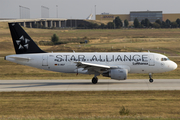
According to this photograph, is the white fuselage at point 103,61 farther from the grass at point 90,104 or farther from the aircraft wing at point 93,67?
Answer: the grass at point 90,104

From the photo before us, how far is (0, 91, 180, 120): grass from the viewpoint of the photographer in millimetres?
18172

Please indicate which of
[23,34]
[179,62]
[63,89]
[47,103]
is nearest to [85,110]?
[47,103]

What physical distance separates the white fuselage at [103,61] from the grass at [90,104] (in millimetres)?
6046

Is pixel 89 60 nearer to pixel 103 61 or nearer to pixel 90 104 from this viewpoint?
pixel 103 61

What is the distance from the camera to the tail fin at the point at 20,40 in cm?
3250

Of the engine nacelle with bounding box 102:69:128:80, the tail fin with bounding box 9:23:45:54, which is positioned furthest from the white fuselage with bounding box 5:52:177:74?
the engine nacelle with bounding box 102:69:128:80

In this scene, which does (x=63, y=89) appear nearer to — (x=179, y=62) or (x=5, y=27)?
(x=179, y=62)

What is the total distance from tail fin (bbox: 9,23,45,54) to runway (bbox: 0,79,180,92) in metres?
4.00

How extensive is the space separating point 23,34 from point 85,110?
16.4 metres

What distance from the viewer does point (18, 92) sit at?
27531mm

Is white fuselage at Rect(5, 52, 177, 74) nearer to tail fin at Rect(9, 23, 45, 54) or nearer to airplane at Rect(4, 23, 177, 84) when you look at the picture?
airplane at Rect(4, 23, 177, 84)

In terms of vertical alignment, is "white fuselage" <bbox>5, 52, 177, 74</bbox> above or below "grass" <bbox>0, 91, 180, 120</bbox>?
above

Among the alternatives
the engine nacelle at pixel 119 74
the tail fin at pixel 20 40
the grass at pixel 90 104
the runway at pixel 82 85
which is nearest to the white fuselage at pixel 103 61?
the tail fin at pixel 20 40

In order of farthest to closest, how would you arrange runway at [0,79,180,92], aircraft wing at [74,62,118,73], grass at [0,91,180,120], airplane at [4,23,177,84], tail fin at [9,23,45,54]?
tail fin at [9,23,45,54] → airplane at [4,23,177,84] → aircraft wing at [74,62,118,73] → runway at [0,79,180,92] → grass at [0,91,180,120]
